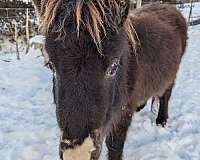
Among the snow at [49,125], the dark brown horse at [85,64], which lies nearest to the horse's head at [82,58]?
the dark brown horse at [85,64]

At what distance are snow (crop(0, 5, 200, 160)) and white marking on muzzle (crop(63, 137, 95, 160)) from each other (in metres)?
1.93

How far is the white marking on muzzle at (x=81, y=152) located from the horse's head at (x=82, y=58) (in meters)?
0.01

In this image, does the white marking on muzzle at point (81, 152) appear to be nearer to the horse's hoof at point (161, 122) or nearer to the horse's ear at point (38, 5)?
the horse's ear at point (38, 5)

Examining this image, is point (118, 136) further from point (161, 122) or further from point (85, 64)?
point (161, 122)

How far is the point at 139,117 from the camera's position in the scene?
5.88 meters

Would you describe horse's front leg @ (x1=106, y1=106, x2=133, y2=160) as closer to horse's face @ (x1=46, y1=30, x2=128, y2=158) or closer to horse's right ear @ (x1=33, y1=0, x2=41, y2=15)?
horse's face @ (x1=46, y1=30, x2=128, y2=158)

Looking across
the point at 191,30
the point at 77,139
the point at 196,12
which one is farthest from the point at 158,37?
the point at 196,12

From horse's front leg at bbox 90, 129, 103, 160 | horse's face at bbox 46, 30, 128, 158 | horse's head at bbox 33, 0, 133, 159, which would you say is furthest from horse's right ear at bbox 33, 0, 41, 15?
horse's front leg at bbox 90, 129, 103, 160

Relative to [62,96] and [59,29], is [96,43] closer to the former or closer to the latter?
[59,29]

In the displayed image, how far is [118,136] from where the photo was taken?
13.0 ft

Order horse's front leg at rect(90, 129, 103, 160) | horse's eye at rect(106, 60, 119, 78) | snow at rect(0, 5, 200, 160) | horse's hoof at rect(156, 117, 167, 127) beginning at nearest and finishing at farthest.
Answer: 1. horse's front leg at rect(90, 129, 103, 160)
2. horse's eye at rect(106, 60, 119, 78)
3. snow at rect(0, 5, 200, 160)
4. horse's hoof at rect(156, 117, 167, 127)

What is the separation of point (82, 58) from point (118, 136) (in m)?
1.59

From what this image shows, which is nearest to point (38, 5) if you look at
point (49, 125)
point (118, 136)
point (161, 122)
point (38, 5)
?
point (38, 5)

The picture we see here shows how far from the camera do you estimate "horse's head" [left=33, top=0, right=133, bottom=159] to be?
8.68 ft
